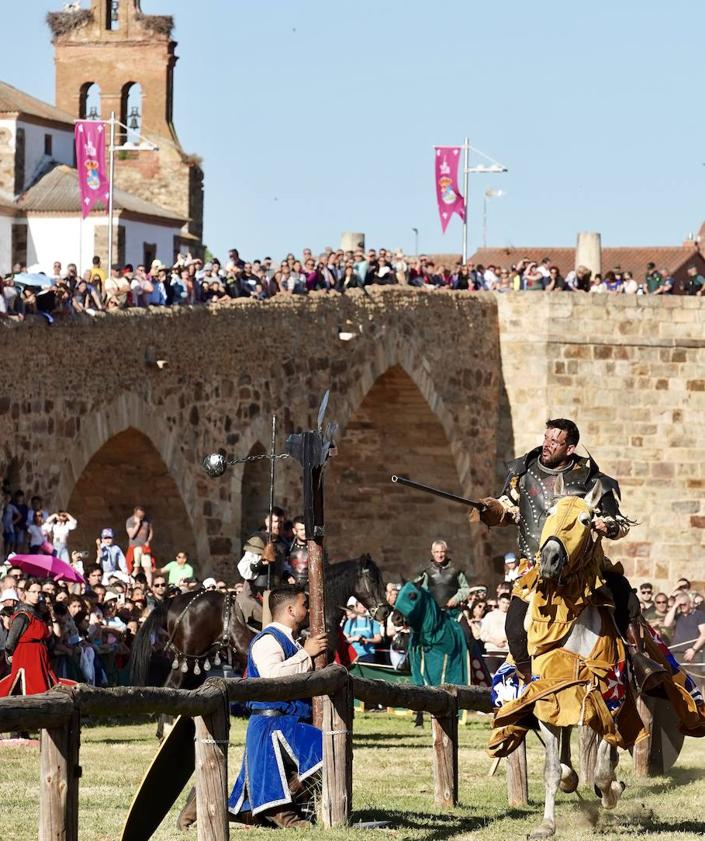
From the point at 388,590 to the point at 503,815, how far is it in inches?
415

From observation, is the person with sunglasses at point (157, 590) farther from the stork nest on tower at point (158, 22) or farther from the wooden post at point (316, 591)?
the stork nest on tower at point (158, 22)

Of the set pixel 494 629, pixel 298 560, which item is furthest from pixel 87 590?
pixel 494 629

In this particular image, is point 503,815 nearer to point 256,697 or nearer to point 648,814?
point 648,814

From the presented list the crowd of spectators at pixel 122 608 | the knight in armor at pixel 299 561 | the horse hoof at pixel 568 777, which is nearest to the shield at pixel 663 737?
the horse hoof at pixel 568 777

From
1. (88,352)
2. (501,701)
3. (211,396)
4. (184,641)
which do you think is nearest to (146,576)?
(88,352)

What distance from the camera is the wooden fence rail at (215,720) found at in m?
7.88

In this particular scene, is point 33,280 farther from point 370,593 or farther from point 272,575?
point 272,575

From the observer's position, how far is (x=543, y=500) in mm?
10367

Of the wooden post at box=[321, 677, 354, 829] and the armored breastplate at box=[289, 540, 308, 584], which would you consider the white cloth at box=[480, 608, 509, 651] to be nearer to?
the armored breastplate at box=[289, 540, 308, 584]

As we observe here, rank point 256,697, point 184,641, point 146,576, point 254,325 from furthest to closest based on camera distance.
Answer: point 254,325 < point 146,576 < point 184,641 < point 256,697

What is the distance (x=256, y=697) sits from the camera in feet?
29.9

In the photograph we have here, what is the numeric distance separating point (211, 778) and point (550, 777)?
1684 millimetres

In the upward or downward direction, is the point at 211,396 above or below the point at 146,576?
above

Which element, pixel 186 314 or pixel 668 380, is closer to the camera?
pixel 186 314
